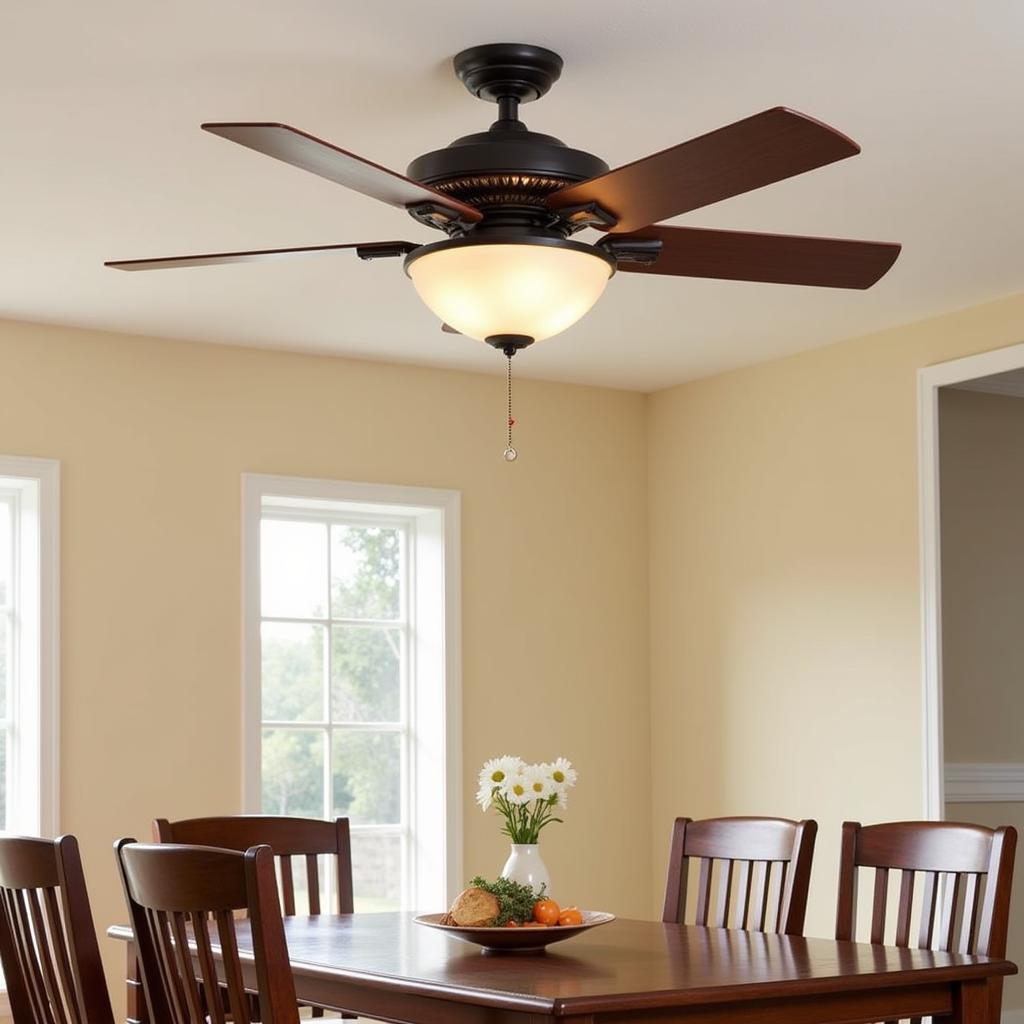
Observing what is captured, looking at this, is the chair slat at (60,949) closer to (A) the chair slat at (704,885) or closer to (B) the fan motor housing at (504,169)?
(B) the fan motor housing at (504,169)

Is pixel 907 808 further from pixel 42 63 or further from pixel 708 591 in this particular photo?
pixel 42 63

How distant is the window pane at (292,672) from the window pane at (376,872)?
0.47 metres

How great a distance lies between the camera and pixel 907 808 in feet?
16.0

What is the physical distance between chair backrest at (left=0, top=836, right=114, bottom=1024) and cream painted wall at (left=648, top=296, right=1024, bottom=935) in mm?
3000

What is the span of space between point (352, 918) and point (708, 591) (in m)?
2.74

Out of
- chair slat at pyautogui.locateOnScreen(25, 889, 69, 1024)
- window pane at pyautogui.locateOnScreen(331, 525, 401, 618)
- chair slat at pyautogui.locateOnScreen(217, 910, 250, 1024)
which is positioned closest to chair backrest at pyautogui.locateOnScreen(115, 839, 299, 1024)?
chair slat at pyautogui.locateOnScreen(217, 910, 250, 1024)

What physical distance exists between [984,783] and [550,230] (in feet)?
11.6

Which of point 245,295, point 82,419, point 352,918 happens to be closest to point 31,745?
point 82,419

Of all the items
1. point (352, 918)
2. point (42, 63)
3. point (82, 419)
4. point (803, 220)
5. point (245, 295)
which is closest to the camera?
point (42, 63)

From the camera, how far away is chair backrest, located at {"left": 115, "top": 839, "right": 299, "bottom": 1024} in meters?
1.98

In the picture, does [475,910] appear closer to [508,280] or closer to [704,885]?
[704,885]

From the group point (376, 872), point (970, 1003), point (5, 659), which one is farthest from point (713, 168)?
point (376, 872)

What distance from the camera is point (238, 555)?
5152 millimetres

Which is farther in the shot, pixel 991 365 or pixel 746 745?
pixel 746 745
